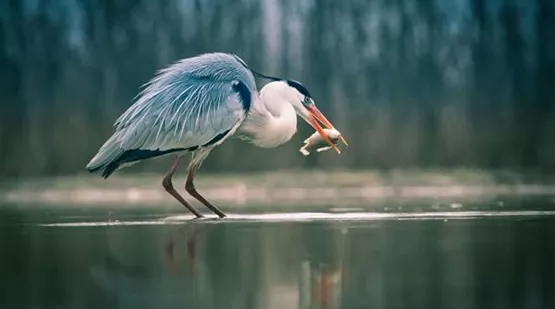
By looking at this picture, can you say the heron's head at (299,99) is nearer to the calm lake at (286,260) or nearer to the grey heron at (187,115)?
the grey heron at (187,115)

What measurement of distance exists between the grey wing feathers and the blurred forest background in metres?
5.65

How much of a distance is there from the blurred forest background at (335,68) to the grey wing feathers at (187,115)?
5.65 metres

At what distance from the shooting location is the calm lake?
438 centimetres

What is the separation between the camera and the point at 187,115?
329 inches

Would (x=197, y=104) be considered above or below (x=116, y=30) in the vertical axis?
below

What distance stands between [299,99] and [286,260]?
3601 mm

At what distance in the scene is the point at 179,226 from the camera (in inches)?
307

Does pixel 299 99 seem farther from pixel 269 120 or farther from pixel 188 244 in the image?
pixel 188 244

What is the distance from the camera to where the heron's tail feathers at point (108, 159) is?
325 inches

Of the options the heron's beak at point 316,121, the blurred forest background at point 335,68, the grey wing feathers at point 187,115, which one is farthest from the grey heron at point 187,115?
the blurred forest background at point 335,68

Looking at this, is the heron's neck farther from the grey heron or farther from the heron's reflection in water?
the heron's reflection in water

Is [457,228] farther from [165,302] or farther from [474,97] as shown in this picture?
[474,97]

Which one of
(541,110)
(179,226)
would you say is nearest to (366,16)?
(541,110)

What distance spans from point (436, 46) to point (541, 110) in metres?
1.48
